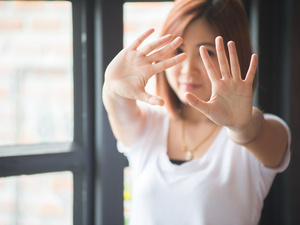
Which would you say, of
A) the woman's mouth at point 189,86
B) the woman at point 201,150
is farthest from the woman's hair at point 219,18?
the woman's mouth at point 189,86

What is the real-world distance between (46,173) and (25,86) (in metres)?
0.29

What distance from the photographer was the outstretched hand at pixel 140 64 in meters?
0.70

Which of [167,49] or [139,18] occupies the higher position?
[139,18]

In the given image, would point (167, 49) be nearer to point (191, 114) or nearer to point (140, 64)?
point (140, 64)

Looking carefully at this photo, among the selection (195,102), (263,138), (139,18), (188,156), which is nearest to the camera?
(195,102)

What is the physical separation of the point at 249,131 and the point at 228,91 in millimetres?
130

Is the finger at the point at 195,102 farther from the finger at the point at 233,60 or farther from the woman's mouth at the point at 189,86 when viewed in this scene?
the woman's mouth at the point at 189,86

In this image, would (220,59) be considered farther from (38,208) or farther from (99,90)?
(38,208)

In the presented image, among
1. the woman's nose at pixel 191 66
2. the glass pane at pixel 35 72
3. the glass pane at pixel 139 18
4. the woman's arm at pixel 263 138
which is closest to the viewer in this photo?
the woman's arm at pixel 263 138

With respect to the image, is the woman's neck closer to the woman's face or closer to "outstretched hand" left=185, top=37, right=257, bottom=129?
the woman's face

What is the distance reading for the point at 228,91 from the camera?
67 centimetres

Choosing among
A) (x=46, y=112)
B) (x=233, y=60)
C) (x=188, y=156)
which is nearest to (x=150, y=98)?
(x=233, y=60)

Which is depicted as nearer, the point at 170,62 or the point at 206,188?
the point at 170,62

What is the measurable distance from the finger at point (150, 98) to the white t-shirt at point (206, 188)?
273 millimetres
